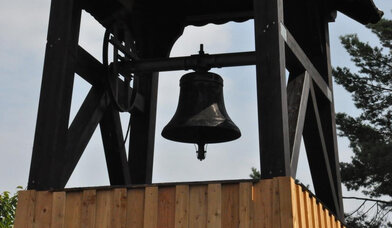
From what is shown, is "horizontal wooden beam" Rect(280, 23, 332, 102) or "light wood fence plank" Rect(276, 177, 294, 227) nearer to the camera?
"light wood fence plank" Rect(276, 177, 294, 227)

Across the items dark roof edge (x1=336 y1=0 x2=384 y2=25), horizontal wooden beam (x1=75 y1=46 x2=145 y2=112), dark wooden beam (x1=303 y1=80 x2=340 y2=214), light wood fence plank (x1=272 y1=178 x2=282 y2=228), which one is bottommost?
light wood fence plank (x1=272 y1=178 x2=282 y2=228)

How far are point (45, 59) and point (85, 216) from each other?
1.23 m

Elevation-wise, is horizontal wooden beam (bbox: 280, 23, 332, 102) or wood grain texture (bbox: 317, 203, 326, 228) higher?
horizontal wooden beam (bbox: 280, 23, 332, 102)

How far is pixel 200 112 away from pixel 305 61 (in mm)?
926

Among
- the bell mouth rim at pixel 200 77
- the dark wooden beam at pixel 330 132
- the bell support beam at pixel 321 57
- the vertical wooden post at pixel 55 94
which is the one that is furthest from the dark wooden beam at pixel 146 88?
the dark wooden beam at pixel 330 132

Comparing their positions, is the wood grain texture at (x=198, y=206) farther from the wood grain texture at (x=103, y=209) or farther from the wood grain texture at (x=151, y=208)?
Result: the wood grain texture at (x=103, y=209)

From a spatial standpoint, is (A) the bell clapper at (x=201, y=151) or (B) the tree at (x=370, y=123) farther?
(B) the tree at (x=370, y=123)

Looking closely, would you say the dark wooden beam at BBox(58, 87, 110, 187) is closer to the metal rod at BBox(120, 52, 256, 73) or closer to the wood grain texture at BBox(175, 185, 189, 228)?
the metal rod at BBox(120, 52, 256, 73)

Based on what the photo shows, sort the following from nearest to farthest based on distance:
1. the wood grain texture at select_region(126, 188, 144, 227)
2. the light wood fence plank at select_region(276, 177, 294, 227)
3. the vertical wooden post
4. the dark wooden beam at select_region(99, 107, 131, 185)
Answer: the light wood fence plank at select_region(276, 177, 294, 227) < the wood grain texture at select_region(126, 188, 144, 227) < the vertical wooden post < the dark wooden beam at select_region(99, 107, 131, 185)

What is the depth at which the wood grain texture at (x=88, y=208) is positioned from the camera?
4422 mm

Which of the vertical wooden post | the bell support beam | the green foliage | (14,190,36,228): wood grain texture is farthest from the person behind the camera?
the green foliage

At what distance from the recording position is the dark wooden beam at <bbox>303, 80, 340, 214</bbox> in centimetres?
562

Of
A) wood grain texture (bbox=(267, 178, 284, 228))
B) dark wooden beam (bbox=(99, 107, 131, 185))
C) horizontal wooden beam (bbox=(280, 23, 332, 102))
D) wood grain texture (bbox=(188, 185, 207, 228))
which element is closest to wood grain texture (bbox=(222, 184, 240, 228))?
wood grain texture (bbox=(188, 185, 207, 228))

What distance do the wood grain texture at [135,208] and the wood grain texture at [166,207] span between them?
0.12 metres
